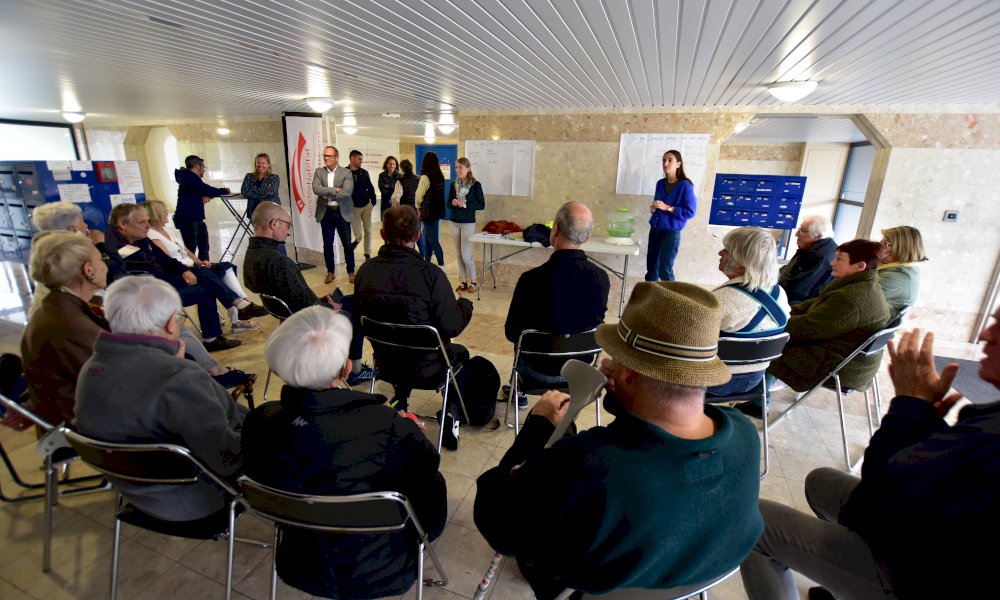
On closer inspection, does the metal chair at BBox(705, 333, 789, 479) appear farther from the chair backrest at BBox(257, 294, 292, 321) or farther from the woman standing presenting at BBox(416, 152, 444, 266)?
the woman standing presenting at BBox(416, 152, 444, 266)

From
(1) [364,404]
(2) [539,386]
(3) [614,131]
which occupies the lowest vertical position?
(2) [539,386]

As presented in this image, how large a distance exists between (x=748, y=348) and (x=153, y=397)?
2.22 meters

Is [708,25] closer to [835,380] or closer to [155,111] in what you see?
[835,380]

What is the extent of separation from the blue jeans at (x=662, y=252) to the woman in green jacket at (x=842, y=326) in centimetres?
233

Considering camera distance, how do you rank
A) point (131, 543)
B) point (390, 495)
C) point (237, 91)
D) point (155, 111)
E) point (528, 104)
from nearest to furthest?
point (390, 495) → point (131, 543) → point (237, 91) → point (528, 104) → point (155, 111)

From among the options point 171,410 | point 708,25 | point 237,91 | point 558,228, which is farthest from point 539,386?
point 237,91

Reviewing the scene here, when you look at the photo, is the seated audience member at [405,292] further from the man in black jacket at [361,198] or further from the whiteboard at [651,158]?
the man in black jacket at [361,198]

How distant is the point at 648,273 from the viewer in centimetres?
521

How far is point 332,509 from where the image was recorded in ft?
3.56

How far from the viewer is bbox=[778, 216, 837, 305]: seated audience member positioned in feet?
10.4

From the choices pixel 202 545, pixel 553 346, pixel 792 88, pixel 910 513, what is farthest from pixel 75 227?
pixel 792 88

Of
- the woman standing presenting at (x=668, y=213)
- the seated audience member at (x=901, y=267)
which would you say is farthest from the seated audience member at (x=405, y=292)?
the woman standing presenting at (x=668, y=213)

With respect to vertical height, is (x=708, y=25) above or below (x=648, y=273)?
above

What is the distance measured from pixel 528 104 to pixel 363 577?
5.01 meters
